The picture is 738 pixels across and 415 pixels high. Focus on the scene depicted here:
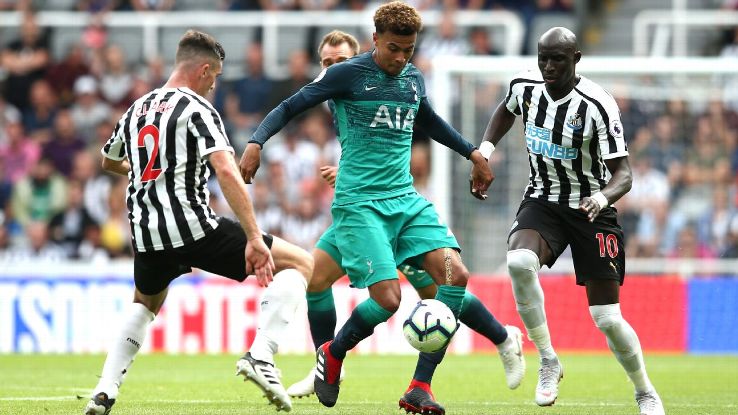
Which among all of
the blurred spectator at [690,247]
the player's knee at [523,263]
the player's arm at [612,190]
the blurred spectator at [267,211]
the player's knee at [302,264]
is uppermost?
the player's arm at [612,190]

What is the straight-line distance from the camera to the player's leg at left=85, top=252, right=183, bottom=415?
7027mm

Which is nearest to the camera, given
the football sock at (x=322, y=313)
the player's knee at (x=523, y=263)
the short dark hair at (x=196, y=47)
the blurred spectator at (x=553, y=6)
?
the short dark hair at (x=196, y=47)

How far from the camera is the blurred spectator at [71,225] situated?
16.3 meters

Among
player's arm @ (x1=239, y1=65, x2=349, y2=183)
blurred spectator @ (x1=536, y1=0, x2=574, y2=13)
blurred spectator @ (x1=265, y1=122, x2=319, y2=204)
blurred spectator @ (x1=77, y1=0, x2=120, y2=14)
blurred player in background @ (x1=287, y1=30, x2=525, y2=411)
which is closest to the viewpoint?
player's arm @ (x1=239, y1=65, x2=349, y2=183)

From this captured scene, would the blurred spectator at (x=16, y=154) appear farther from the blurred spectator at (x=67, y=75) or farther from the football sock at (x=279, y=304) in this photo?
the football sock at (x=279, y=304)

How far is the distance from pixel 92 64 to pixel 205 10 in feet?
7.66

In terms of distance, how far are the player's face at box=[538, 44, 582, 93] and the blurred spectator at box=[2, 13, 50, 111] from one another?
1200cm

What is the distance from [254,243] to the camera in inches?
263

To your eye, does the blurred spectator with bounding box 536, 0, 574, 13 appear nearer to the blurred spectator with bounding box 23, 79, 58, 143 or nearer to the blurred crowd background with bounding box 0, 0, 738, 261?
the blurred crowd background with bounding box 0, 0, 738, 261

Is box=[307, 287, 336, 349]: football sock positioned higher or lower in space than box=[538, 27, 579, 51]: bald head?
lower

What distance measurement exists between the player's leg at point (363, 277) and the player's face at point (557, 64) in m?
1.27

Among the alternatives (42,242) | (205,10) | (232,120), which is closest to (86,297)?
(42,242)

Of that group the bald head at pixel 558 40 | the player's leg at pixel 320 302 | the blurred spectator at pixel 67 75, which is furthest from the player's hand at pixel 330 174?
the blurred spectator at pixel 67 75

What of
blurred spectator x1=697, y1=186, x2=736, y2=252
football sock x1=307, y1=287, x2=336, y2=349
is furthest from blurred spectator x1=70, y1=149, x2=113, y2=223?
football sock x1=307, y1=287, x2=336, y2=349
